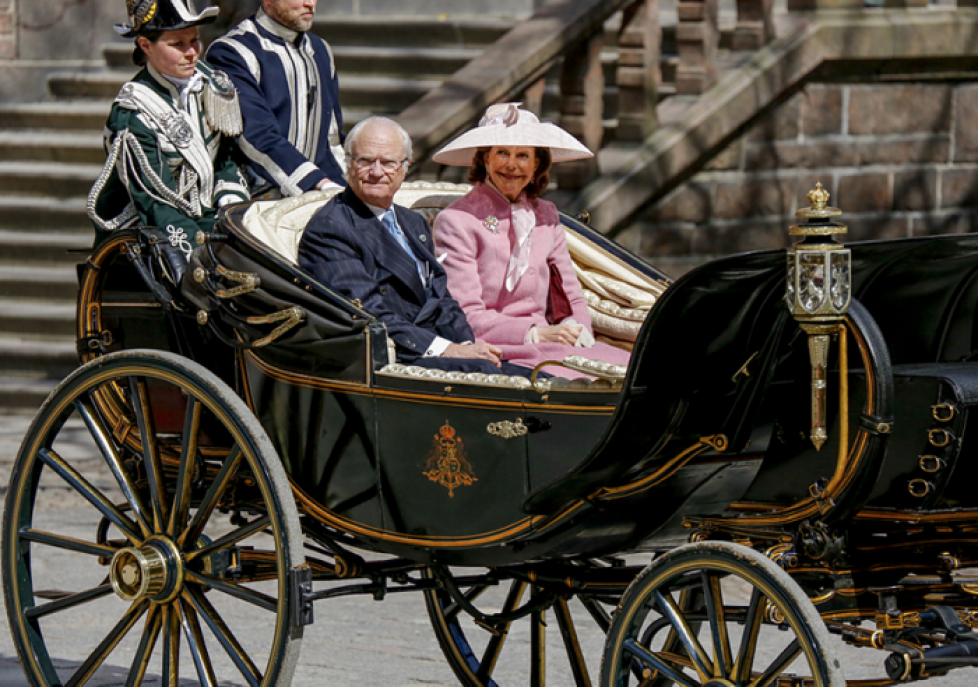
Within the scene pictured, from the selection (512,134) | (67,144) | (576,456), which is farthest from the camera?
(67,144)

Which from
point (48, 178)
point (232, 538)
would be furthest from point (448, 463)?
point (48, 178)

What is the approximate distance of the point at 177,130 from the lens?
4875 millimetres

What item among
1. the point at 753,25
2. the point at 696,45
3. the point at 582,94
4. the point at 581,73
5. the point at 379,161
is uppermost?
the point at 753,25

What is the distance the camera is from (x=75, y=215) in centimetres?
977

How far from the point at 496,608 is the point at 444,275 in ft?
6.21

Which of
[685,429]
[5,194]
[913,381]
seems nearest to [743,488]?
[685,429]

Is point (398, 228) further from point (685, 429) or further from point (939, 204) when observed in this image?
point (939, 204)

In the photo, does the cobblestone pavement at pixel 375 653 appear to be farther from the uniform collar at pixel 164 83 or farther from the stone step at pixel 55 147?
the stone step at pixel 55 147

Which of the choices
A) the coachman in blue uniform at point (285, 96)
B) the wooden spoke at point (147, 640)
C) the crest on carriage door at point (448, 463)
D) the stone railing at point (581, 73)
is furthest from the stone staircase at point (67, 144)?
the crest on carriage door at point (448, 463)

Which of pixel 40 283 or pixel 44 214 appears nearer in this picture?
pixel 40 283

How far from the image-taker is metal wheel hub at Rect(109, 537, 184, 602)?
419 cm

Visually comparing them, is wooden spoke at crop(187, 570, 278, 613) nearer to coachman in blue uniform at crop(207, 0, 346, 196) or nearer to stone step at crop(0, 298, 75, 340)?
coachman in blue uniform at crop(207, 0, 346, 196)

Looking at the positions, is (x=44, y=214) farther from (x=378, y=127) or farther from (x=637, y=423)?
(x=637, y=423)

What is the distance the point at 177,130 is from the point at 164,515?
46.8 inches
